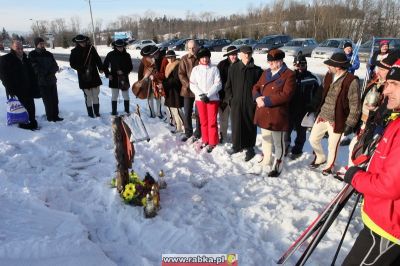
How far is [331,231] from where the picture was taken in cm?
370

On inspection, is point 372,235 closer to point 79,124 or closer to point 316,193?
point 316,193

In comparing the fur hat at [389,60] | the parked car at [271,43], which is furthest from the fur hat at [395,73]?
the parked car at [271,43]

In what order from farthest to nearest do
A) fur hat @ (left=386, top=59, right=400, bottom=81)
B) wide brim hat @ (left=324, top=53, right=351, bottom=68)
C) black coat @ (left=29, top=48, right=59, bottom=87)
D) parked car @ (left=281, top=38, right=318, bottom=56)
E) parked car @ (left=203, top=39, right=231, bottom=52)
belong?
parked car @ (left=203, top=39, right=231, bottom=52) → parked car @ (left=281, top=38, right=318, bottom=56) → black coat @ (left=29, top=48, right=59, bottom=87) → wide brim hat @ (left=324, top=53, right=351, bottom=68) → fur hat @ (left=386, top=59, right=400, bottom=81)

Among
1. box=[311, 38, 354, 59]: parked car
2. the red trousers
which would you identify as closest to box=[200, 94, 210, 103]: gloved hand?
the red trousers

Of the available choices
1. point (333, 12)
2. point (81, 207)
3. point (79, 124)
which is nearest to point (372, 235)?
point (81, 207)

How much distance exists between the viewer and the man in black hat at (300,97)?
5.54 m

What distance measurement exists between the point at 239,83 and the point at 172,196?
218 cm

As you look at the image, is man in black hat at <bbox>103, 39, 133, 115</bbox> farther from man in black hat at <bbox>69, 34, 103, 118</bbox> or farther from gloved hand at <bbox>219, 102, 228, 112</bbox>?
gloved hand at <bbox>219, 102, 228, 112</bbox>

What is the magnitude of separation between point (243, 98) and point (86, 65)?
13.2 feet

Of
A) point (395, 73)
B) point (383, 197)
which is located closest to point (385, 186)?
point (383, 197)

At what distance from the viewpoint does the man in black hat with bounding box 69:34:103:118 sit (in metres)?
7.53

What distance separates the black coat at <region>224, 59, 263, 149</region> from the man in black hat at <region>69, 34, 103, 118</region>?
11.5 ft
